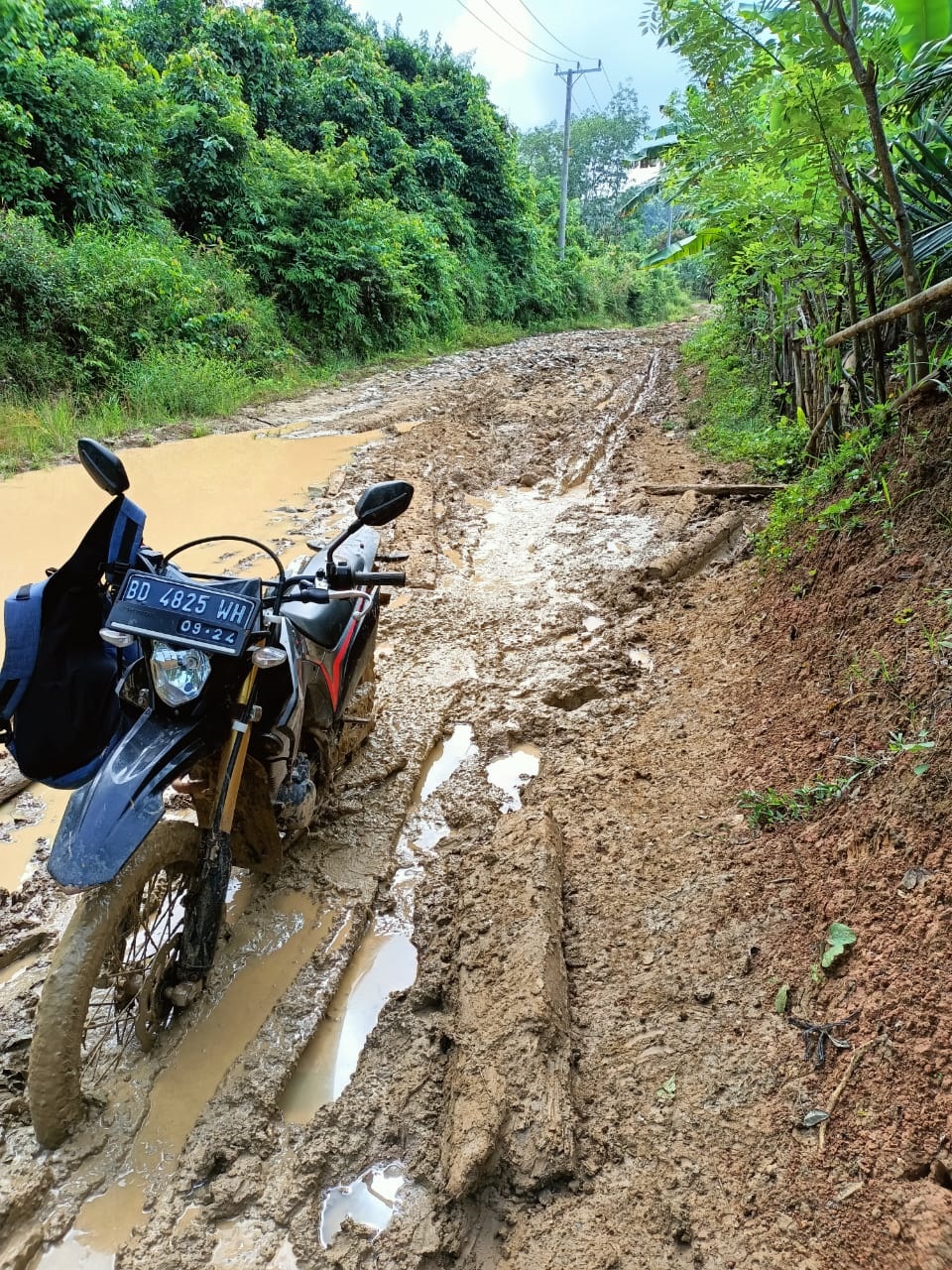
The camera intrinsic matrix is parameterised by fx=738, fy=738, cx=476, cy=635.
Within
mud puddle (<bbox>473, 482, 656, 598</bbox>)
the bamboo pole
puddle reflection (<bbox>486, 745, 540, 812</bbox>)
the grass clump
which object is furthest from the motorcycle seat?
the grass clump

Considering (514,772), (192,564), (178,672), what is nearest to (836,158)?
(514,772)

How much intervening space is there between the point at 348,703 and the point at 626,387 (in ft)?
34.0

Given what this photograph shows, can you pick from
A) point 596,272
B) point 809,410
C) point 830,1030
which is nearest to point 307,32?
point 596,272

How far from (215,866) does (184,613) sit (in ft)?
2.56

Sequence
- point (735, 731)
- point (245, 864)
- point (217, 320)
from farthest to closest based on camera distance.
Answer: point (217, 320) → point (735, 731) → point (245, 864)

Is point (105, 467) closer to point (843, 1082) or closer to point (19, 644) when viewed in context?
point (19, 644)

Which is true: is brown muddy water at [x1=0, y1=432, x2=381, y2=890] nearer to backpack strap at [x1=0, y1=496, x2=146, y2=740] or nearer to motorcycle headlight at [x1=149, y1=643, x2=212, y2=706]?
backpack strap at [x1=0, y1=496, x2=146, y2=740]

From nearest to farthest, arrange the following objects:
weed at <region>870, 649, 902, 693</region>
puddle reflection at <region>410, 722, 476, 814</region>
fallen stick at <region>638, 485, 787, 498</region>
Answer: weed at <region>870, 649, 902, 693</region>
puddle reflection at <region>410, 722, 476, 814</region>
fallen stick at <region>638, 485, 787, 498</region>

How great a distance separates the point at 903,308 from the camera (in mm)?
3254

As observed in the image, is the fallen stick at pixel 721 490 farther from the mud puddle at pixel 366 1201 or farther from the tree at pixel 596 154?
the tree at pixel 596 154

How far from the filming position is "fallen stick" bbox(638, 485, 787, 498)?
5680 mm

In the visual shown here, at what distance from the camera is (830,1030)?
1805 mm

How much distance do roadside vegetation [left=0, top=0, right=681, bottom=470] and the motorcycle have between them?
650 centimetres

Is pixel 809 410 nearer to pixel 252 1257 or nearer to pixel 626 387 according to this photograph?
pixel 252 1257
